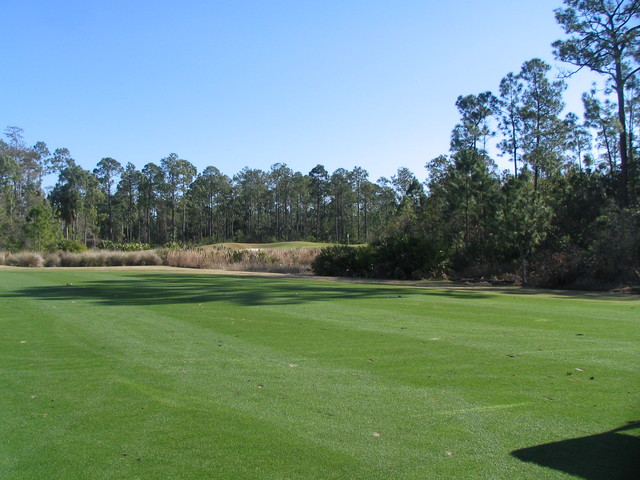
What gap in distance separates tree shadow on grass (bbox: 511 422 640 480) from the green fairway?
2cm

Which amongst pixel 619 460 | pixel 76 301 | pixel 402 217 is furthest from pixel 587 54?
pixel 619 460

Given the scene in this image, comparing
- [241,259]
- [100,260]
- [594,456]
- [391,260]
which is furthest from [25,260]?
[594,456]

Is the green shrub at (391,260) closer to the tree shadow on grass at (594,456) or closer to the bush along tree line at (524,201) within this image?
the bush along tree line at (524,201)

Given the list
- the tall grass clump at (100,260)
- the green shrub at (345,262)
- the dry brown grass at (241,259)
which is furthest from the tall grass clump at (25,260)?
the green shrub at (345,262)

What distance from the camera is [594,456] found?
432 cm

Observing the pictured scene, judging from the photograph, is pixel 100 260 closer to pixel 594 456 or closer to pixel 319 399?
pixel 319 399

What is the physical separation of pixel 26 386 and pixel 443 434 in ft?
16.5

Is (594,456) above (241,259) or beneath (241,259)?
beneath

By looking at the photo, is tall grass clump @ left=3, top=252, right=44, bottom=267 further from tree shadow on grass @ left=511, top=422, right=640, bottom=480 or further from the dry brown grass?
tree shadow on grass @ left=511, top=422, right=640, bottom=480

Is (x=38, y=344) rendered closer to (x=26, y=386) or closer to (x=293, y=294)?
(x=26, y=386)

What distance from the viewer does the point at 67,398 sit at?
599 centimetres

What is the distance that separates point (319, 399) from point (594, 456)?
2.73 metres

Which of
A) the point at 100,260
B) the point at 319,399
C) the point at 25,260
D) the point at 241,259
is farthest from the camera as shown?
the point at 241,259

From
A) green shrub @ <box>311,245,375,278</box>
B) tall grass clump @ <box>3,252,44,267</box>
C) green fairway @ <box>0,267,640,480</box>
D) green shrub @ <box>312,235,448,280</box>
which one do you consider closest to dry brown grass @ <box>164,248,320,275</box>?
green shrub @ <box>311,245,375,278</box>
